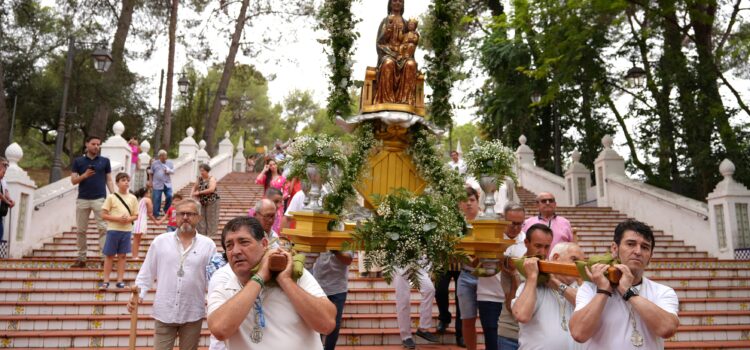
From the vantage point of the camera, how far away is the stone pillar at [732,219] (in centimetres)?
1040

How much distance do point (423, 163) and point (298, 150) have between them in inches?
55.7

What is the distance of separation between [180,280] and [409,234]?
178 centimetres

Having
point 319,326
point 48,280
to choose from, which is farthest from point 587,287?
point 48,280

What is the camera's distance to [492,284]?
474 centimetres

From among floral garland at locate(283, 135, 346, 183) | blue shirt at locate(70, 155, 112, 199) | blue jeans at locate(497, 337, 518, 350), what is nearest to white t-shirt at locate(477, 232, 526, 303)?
blue jeans at locate(497, 337, 518, 350)

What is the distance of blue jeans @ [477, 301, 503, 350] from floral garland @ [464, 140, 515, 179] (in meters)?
1.13

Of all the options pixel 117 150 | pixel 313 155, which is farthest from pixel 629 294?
pixel 117 150

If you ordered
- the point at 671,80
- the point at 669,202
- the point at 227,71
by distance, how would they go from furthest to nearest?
the point at 227,71, the point at 671,80, the point at 669,202

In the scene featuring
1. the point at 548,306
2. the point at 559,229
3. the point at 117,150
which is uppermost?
the point at 117,150

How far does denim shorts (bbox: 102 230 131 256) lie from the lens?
693 centimetres

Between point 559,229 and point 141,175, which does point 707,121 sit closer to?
point 559,229

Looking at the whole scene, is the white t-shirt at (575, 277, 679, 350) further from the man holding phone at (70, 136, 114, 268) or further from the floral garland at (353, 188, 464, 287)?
the man holding phone at (70, 136, 114, 268)

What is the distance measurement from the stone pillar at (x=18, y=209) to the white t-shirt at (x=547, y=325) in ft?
28.9

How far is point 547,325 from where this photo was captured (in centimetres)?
311
